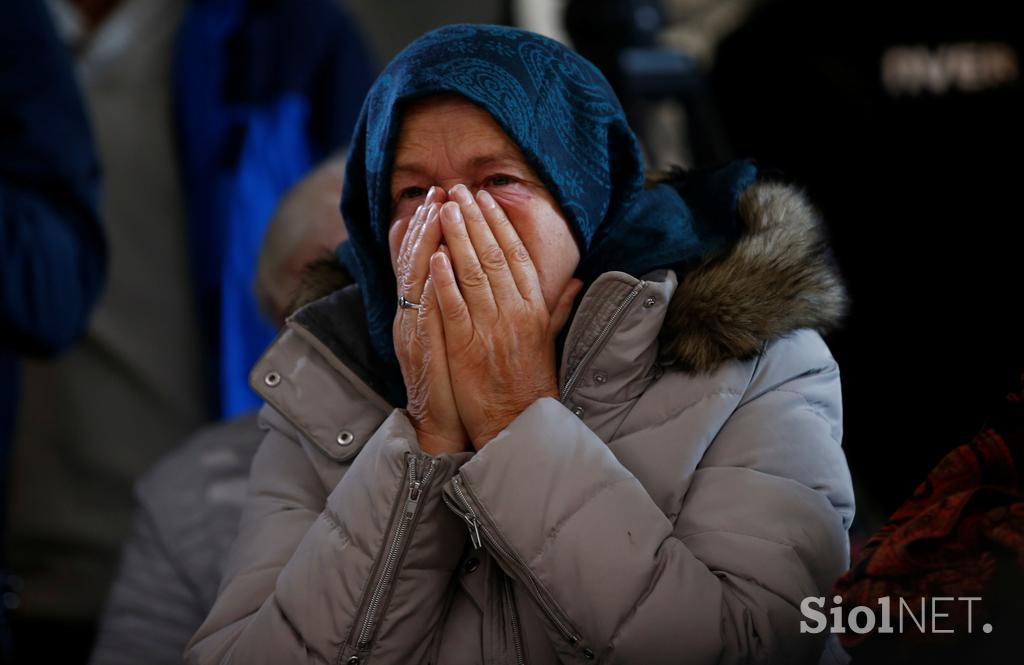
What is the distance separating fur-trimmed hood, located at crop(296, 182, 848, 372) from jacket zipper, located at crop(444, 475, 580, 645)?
31cm

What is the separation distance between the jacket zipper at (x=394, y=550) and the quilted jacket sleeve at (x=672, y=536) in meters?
0.04

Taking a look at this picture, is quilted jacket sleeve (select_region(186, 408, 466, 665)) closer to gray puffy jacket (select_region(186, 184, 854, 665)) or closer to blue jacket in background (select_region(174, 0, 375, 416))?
gray puffy jacket (select_region(186, 184, 854, 665))

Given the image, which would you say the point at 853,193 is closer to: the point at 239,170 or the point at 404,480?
the point at 239,170

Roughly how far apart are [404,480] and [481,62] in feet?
1.65

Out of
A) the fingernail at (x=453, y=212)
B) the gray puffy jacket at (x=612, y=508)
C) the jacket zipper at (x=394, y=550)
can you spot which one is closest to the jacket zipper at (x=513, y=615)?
the gray puffy jacket at (x=612, y=508)

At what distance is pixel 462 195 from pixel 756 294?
0.37 meters

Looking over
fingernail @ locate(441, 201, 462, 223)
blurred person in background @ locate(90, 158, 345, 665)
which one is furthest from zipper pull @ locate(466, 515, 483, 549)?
blurred person in background @ locate(90, 158, 345, 665)

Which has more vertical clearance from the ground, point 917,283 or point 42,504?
point 42,504

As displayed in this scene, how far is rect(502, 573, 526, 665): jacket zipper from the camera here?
Answer: 1300 mm

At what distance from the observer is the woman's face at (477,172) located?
1.37 meters

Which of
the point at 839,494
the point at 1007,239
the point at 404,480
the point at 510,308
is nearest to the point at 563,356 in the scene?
the point at 510,308

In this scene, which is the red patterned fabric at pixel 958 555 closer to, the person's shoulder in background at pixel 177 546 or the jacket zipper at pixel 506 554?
the jacket zipper at pixel 506 554

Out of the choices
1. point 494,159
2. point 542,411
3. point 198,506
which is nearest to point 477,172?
point 494,159

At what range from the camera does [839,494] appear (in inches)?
52.2
